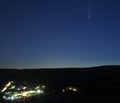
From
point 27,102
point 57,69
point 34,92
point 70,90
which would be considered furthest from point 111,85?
point 57,69

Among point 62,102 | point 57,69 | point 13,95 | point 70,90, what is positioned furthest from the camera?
point 57,69

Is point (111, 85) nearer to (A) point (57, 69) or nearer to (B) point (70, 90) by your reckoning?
(B) point (70, 90)

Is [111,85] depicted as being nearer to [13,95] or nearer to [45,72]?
[13,95]

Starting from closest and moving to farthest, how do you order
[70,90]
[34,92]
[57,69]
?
[34,92], [70,90], [57,69]

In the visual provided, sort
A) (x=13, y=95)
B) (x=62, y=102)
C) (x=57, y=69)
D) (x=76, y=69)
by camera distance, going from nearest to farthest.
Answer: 1. (x=62, y=102)
2. (x=13, y=95)
3. (x=76, y=69)
4. (x=57, y=69)

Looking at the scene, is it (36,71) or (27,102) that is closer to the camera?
(27,102)

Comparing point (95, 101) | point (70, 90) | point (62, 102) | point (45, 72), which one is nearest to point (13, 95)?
point (62, 102)

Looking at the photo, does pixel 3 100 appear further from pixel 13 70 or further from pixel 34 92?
pixel 13 70

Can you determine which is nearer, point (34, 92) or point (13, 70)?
point (34, 92)

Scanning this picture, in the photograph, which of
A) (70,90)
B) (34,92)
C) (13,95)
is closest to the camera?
(13,95)
